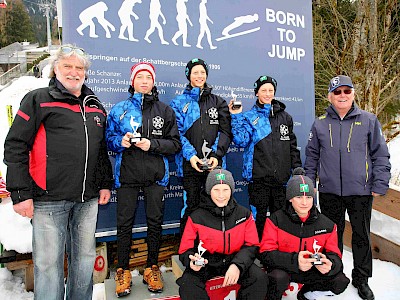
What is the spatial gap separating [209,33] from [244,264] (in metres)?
2.93

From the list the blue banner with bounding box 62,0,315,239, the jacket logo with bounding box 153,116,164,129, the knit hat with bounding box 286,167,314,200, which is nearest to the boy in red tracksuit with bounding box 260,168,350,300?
the knit hat with bounding box 286,167,314,200

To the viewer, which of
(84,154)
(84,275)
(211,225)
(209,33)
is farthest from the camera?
(209,33)

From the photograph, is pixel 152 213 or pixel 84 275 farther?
pixel 152 213

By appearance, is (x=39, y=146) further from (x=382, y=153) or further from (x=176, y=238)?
(x=382, y=153)

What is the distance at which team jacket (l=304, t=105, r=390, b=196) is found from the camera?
11.0 feet

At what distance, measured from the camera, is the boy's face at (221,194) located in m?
3.01

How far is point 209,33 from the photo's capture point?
4539 mm

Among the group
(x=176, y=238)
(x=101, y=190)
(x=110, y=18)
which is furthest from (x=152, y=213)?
(x=110, y=18)

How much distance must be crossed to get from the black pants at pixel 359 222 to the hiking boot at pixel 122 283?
2.02 m

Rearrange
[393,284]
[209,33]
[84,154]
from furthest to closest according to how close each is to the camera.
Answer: [209,33], [393,284], [84,154]

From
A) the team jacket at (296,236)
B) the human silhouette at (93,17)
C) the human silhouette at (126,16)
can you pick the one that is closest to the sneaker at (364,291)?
the team jacket at (296,236)

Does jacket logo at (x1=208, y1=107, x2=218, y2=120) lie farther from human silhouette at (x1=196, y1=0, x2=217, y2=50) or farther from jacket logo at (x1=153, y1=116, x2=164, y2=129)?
human silhouette at (x1=196, y1=0, x2=217, y2=50)

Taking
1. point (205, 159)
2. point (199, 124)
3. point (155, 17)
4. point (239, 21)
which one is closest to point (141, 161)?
point (205, 159)

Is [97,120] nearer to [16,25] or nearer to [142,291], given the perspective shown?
[142,291]
